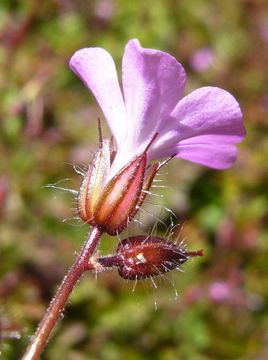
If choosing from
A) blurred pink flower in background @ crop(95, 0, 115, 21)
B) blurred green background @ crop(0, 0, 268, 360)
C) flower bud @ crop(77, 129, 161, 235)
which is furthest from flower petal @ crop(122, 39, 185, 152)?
blurred pink flower in background @ crop(95, 0, 115, 21)

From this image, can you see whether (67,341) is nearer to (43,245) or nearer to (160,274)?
(43,245)

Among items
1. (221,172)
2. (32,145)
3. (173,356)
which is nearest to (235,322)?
(173,356)

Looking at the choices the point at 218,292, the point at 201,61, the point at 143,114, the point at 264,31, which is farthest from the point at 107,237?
the point at 264,31

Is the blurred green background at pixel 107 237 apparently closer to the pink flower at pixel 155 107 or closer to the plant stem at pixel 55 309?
the plant stem at pixel 55 309

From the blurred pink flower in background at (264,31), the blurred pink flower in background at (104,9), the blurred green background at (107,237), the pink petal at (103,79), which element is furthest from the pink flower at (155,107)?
the blurred pink flower in background at (264,31)

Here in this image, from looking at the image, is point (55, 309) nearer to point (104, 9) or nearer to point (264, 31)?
point (104, 9)

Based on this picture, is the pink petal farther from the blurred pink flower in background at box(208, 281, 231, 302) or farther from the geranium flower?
the blurred pink flower in background at box(208, 281, 231, 302)
